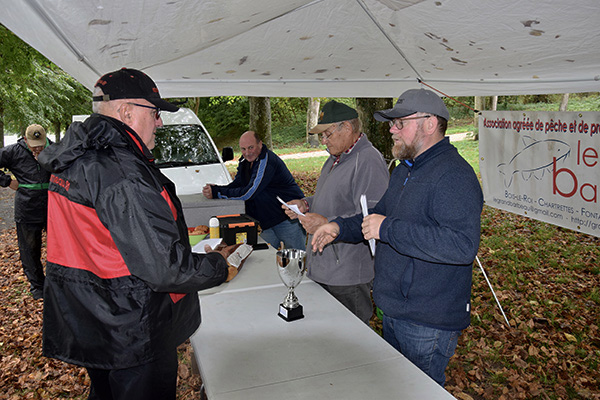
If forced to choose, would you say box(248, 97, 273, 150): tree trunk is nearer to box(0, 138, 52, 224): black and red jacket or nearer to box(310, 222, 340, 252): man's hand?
box(0, 138, 52, 224): black and red jacket

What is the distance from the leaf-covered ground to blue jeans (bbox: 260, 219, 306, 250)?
127cm

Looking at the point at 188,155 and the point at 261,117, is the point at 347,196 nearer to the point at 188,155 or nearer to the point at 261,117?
the point at 188,155

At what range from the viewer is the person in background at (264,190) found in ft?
15.0

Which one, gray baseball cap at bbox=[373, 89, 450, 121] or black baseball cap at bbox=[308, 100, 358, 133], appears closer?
gray baseball cap at bbox=[373, 89, 450, 121]

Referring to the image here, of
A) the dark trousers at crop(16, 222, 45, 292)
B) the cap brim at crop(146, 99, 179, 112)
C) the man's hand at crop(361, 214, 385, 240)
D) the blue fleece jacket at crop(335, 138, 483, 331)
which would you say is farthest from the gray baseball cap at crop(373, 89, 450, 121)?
the dark trousers at crop(16, 222, 45, 292)

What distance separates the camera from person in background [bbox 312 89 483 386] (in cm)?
190

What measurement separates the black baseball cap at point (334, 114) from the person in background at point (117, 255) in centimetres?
146

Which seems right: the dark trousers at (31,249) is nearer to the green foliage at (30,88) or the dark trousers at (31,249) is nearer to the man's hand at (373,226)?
the green foliage at (30,88)

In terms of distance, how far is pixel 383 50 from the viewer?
352 cm

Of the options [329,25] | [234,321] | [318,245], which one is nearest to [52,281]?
[234,321]

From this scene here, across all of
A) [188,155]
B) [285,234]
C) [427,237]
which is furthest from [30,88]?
[427,237]

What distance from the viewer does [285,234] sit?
4.79m

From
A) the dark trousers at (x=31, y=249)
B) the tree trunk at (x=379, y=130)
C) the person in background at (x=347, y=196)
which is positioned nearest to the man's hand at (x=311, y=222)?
the person in background at (x=347, y=196)

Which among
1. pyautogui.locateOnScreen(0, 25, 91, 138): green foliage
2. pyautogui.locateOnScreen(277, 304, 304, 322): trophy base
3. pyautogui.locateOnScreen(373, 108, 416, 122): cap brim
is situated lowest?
pyautogui.locateOnScreen(277, 304, 304, 322): trophy base
